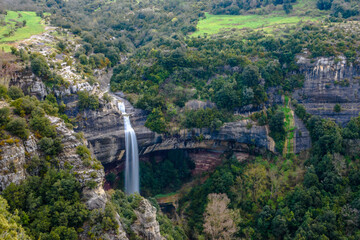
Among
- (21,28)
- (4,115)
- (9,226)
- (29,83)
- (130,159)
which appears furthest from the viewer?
(21,28)

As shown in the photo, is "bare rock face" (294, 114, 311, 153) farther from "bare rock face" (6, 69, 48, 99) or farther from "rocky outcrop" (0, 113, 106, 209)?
"bare rock face" (6, 69, 48, 99)

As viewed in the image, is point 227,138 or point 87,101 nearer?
point 87,101

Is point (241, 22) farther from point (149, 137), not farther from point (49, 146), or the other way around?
point (49, 146)

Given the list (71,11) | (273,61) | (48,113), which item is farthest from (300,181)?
(71,11)

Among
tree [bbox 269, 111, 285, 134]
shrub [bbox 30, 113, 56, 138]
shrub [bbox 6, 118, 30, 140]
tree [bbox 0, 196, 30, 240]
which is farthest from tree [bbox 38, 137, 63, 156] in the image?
tree [bbox 269, 111, 285, 134]

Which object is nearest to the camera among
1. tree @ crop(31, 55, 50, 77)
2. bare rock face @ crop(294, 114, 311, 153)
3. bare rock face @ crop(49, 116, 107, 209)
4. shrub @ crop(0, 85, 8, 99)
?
bare rock face @ crop(49, 116, 107, 209)

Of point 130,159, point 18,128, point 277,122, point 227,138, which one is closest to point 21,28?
point 130,159

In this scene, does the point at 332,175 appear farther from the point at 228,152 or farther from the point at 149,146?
the point at 149,146
